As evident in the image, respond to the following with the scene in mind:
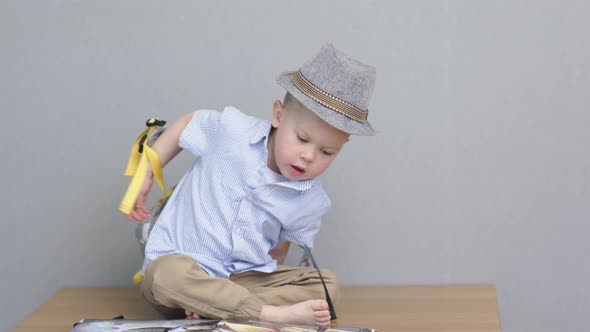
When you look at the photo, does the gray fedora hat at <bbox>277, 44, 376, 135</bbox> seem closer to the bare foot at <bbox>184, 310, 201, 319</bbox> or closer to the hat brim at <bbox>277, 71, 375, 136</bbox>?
the hat brim at <bbox>277, 71, 375, 136</bbox>

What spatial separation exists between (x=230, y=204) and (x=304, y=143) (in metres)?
0.18

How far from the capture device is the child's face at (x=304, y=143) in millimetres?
1284

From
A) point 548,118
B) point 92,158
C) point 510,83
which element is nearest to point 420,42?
point 510,83

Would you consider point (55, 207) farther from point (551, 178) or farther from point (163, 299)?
point (551, 178)

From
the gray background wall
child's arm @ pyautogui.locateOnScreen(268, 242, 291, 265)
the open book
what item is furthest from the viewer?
the gray background wall

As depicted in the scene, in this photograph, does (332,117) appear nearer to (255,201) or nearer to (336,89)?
(336,89)

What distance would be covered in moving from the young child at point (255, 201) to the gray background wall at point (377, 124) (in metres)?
0.26

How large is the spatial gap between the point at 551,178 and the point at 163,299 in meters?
0.89

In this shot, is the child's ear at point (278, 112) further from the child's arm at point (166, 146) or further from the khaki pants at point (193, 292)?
the khaki pants at point (193, 292)

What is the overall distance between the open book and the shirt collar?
0.25 meters

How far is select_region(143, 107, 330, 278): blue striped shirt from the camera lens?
4.47ft

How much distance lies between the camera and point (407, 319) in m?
1.43

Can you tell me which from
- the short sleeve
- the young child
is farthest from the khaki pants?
the short sleeve

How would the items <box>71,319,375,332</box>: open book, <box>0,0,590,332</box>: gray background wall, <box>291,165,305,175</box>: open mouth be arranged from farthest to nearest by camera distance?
<box>0,0,590,332</box>: gray background wall
<box>291,165,305,175</box>: open mouth
<box>71,319,375,332</box>: open book
